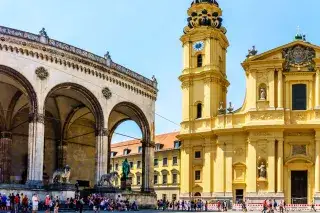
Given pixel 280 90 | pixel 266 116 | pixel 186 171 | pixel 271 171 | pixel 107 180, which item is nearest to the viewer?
pixel 107 180

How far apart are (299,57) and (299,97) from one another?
12.9 feet

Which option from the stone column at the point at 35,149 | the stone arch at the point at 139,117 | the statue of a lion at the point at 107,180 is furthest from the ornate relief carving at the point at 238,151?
the stone column at the point at 35,149

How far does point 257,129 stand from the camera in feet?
176

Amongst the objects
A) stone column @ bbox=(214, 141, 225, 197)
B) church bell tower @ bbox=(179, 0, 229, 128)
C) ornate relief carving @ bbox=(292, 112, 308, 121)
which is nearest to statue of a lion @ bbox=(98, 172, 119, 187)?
stone column @ bbox=(214, 141, 225, 197)

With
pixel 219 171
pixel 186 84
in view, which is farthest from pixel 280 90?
pixel 186 84

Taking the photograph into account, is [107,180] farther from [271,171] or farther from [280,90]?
[280,90]

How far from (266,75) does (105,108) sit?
59.5 feet

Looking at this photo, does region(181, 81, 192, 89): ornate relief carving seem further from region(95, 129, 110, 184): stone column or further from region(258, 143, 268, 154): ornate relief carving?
region(95, 129, 110, 184): stone column

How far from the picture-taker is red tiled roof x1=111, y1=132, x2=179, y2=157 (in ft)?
264

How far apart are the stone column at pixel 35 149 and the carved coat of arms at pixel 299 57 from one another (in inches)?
1051

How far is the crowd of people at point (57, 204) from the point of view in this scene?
32.6m

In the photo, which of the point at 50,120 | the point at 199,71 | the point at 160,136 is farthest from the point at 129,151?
the point at 50,120

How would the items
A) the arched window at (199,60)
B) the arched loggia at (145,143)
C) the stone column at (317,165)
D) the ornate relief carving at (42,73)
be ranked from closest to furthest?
1. the ornate relief carving at (42,73)
2. the arched loggia at (145,143)
3. the stone column at (317,165)
4. the arched window at (199,60)

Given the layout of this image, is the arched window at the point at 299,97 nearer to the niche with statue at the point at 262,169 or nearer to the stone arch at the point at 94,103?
the niche with statue at the point at 262,169
